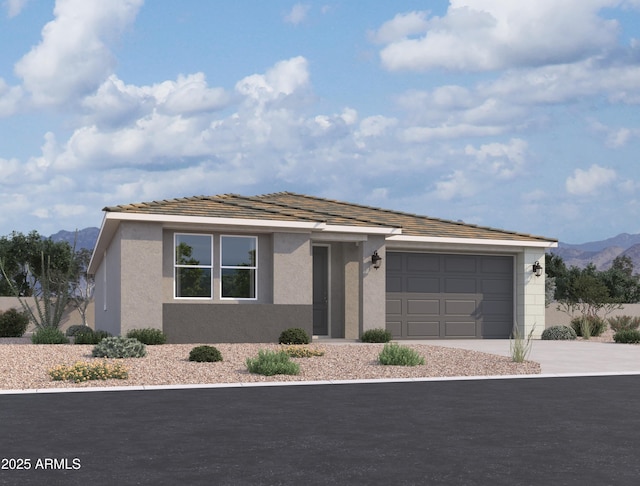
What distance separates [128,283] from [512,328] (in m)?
13.4

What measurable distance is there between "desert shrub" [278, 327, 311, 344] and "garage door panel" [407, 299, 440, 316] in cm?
517

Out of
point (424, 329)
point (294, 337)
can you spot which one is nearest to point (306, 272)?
point (294, 337)

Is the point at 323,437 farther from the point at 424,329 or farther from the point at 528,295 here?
the point at 528,295

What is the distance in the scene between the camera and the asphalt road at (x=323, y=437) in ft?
23.5

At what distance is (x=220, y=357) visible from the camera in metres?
17.6

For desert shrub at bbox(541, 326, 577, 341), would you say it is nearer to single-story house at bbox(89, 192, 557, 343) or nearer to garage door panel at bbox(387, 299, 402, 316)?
single-story house at bbox(89, 192, 557, 343)

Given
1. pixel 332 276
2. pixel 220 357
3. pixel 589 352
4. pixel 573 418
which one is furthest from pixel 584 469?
pixel 332 276

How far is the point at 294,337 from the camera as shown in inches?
872

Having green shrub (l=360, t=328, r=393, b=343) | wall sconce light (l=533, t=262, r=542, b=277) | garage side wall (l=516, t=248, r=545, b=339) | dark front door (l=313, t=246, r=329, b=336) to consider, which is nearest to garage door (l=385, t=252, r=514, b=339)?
garage side wall (l=516, t=248, r=545, b=339)

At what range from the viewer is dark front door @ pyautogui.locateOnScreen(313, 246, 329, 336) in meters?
25.4

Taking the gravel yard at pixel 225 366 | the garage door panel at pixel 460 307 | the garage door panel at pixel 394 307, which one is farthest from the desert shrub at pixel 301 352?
the garage door panel at pixel 460 307

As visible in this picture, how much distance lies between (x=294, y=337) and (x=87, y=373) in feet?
26.9

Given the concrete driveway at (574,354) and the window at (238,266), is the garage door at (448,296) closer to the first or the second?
the concrete driveway at (574,354)

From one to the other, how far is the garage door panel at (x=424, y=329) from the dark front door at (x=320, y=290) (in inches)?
110
